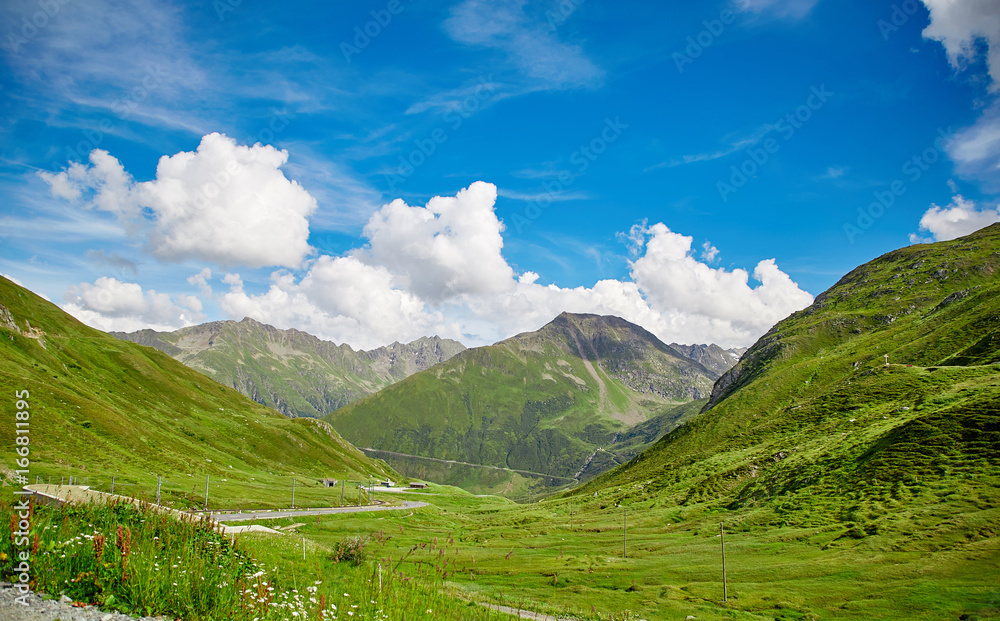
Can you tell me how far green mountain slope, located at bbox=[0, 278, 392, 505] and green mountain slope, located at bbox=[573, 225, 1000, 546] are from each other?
4137 inches

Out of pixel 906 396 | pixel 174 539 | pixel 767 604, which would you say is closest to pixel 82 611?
pixel 174 539

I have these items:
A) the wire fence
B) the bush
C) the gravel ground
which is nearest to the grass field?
the bush

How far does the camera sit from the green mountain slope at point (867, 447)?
60.8 m

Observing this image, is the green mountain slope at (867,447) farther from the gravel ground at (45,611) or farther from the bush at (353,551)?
the gravel ground at (45,611)

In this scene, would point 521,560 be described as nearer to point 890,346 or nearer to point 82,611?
point 82,611

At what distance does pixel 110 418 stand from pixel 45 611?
137 m

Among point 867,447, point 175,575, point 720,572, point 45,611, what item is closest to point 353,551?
point 175,575

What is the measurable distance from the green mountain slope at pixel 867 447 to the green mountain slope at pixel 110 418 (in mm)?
105083

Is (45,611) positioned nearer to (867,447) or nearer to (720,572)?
(720,572)

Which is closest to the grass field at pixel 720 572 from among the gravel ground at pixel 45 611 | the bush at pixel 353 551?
the bush at pixel 353 551

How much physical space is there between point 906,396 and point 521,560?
105m

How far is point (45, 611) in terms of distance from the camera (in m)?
9.22

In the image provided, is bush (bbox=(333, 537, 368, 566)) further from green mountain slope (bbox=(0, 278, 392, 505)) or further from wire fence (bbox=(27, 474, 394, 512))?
green mountain slope (bbox=(0, 278, 392, 505))

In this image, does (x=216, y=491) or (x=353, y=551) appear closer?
(x=353, y=551)
